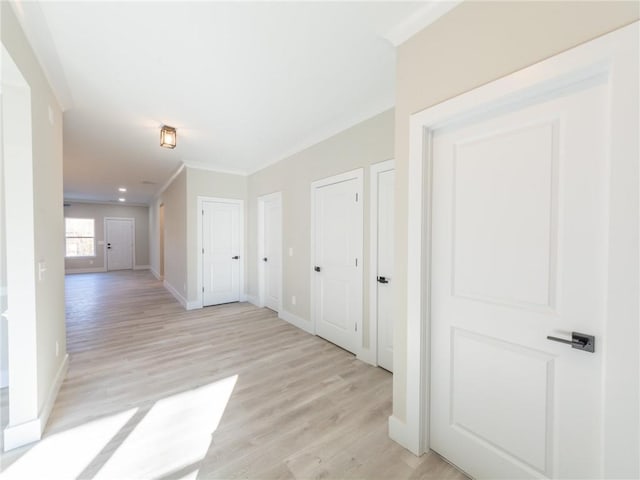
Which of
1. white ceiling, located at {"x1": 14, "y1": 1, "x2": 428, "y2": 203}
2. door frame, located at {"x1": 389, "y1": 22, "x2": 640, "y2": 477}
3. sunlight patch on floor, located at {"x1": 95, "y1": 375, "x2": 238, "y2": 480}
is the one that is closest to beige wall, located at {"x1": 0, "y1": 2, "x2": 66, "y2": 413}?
white ceiling, located at {"x1": 14, "y1": 1, "x2": 428, "y2": 203}

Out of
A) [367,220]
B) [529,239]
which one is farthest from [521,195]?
[367,220]

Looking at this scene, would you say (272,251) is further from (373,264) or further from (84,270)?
(84,270)

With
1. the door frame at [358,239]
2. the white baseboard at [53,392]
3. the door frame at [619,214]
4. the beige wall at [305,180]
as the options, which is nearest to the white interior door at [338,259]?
the door frame at [358,239]

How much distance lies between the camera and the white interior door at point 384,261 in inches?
105

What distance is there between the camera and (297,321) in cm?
394

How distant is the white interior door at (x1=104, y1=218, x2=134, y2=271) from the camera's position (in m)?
9.81

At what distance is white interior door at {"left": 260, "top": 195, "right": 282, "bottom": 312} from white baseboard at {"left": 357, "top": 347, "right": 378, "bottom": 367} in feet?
6.22

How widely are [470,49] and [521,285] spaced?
122cm

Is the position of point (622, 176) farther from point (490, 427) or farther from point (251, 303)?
point (251, 303)

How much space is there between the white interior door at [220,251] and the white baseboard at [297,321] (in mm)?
1566

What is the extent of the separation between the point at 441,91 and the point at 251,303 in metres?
4.83

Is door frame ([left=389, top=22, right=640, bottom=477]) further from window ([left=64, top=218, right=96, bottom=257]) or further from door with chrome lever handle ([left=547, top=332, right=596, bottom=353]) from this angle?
window ([left=64, top=218, right=96, bottom=257])

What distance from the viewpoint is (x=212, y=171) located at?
16.6 feet

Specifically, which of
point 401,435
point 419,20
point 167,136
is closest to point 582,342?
point 401,435
